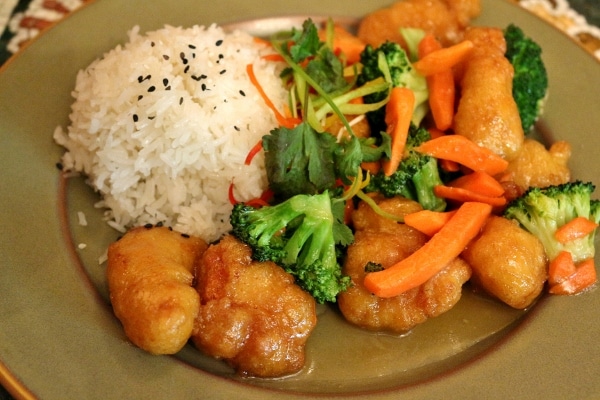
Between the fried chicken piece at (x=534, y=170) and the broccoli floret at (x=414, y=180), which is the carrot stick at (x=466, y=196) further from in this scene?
the fried chicken piece at (x=534, y=170)

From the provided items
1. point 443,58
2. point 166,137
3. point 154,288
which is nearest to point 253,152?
point 166,137

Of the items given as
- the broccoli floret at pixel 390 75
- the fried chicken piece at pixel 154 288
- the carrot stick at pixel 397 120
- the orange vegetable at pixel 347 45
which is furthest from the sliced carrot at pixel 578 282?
the orange vegetable at pixel 347 45

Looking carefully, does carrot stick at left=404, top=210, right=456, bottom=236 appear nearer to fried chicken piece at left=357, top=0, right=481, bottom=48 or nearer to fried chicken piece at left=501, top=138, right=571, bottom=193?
fried chicken piece at left=501, top=138, right=571, bottom=193

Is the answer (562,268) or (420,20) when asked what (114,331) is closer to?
(562,268)

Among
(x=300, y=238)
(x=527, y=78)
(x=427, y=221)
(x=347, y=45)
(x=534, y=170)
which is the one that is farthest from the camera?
(x=347, y=45)

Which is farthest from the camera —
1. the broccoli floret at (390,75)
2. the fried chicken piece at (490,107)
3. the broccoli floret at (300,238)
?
the broccoli floret at (390,75)
